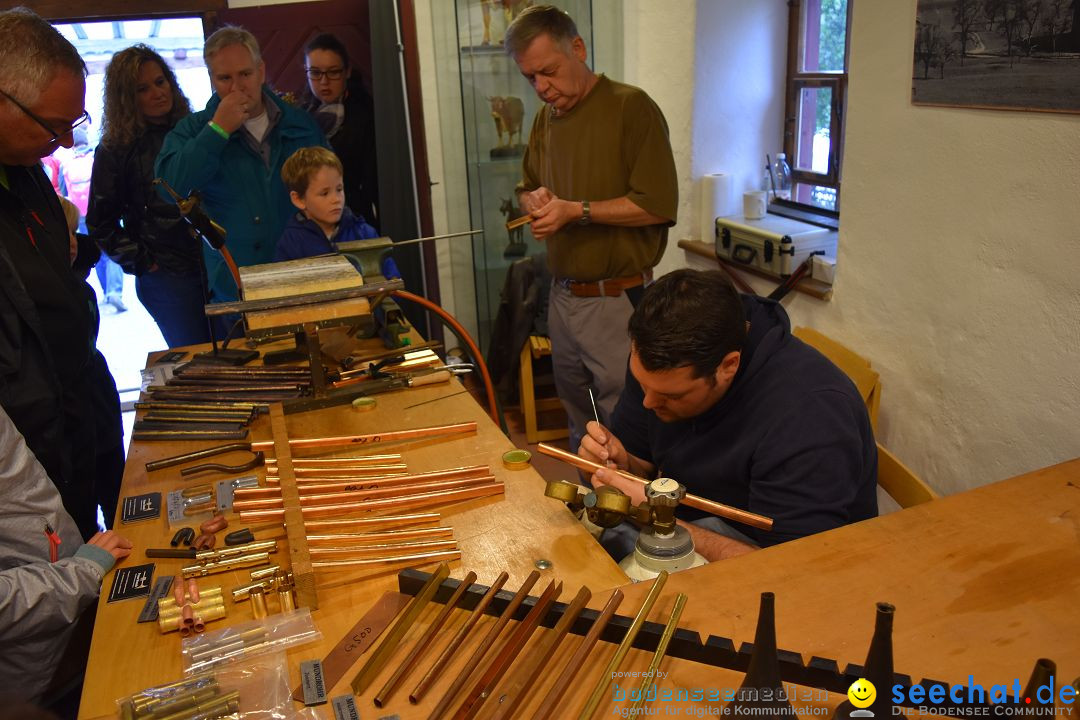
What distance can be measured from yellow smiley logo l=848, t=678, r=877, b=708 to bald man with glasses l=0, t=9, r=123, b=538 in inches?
72.9

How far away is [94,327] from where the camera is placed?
96.1 inches

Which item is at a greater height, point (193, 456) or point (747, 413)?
point (747, 413)

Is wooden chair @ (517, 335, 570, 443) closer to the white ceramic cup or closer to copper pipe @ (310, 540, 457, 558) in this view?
the white ceramic cup

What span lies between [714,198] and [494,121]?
131 centimetres

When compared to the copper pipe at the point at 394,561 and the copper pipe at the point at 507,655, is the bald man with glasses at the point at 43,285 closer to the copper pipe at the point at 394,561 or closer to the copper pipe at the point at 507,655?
the copper pipe at the point at 394,561

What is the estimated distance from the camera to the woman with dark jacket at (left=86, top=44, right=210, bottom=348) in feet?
11.3

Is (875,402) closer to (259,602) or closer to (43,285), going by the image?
(259,602)

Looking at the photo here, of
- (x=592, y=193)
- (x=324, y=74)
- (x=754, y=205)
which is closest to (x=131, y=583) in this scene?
(x=592, y=193)

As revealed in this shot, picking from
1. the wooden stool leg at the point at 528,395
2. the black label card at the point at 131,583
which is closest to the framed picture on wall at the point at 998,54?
the wooden stool leg at the point at 528,395

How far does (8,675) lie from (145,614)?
0.32 metres

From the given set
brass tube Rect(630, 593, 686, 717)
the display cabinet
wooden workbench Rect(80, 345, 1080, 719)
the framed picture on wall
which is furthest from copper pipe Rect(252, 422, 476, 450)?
the display cabinet

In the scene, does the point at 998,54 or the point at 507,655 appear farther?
the point at 998,54

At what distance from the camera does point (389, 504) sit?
72.7 inches

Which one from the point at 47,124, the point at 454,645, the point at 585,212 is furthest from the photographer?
the point at 585,212
